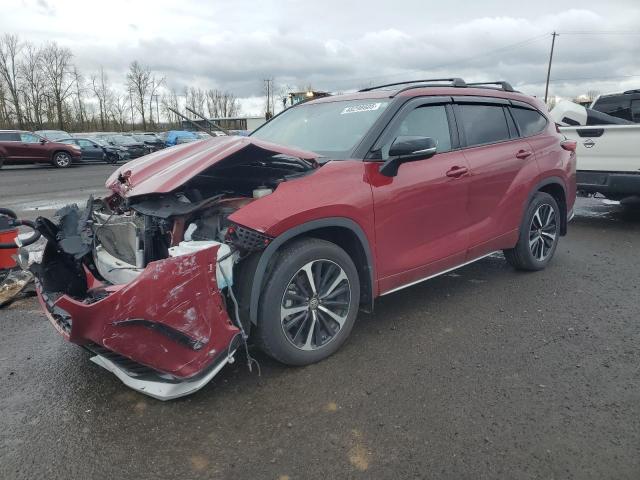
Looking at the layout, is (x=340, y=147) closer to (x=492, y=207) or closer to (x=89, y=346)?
(x=492, y=207)

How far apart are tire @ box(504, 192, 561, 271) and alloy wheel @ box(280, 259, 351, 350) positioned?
238 cm

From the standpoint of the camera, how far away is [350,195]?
3070 mm

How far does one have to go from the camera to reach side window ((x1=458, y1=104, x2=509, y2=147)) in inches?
159

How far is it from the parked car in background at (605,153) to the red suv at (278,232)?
10.8 ft

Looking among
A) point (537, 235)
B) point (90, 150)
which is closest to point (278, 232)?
point (537, 235)

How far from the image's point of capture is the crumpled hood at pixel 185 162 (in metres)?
2.88

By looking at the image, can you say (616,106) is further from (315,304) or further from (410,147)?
(315,304)

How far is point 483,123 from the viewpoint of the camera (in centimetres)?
424

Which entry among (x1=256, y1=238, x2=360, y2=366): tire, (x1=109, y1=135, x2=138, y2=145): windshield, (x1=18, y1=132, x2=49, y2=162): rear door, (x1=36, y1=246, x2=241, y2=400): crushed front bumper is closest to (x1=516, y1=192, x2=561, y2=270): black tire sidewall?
(x1=256, y1=238, x2=360, y2=366): tire

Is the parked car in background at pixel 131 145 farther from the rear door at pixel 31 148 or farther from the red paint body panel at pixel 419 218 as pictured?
the red paint body panel at pixel 419 218

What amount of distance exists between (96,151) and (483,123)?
77.7ft

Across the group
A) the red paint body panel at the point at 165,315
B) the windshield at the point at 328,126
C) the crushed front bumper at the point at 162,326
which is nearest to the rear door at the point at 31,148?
the windshield at the point at 328,126

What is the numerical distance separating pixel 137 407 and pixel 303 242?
1.36 m

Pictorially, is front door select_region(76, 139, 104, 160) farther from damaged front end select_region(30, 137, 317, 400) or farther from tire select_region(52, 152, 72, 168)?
damaged front end select_region(30, 137, 317, 400)
